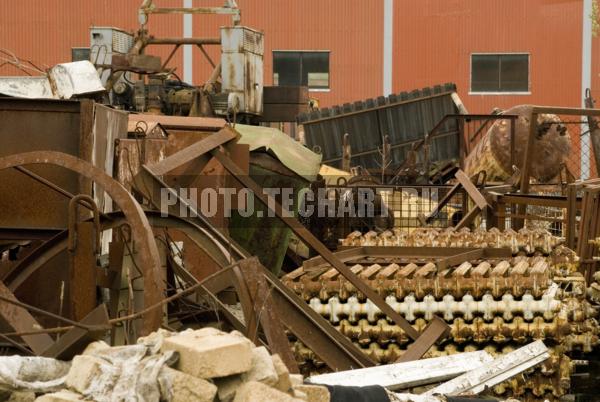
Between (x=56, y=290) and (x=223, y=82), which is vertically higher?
(x=223, y=82)

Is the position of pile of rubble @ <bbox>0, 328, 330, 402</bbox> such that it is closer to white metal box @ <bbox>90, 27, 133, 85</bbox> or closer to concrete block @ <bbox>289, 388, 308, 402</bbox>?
concrete block @ <bbox>289, 388, 308, 402</bbox>

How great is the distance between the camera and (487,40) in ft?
90.0

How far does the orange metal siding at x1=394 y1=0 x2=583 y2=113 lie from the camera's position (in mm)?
27250

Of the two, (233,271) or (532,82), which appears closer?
(233,271)

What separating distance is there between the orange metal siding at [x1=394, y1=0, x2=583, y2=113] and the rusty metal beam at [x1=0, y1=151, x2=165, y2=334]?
2212cm

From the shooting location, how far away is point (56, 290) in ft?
22.3

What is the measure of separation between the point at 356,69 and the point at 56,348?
75.8ft

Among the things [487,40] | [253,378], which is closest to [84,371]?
[253,378]

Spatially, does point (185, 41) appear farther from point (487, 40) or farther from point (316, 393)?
point (487, 40)

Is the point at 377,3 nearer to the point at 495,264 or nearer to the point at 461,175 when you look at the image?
the point at 461,175

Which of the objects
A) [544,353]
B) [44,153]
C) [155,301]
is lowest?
[544,353]

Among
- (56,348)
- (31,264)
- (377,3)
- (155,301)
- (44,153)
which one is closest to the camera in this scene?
(56,348)

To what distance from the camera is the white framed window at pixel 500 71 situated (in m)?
27.6

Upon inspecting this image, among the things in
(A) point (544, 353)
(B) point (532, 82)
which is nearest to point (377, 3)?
(B) point (532, 82)
